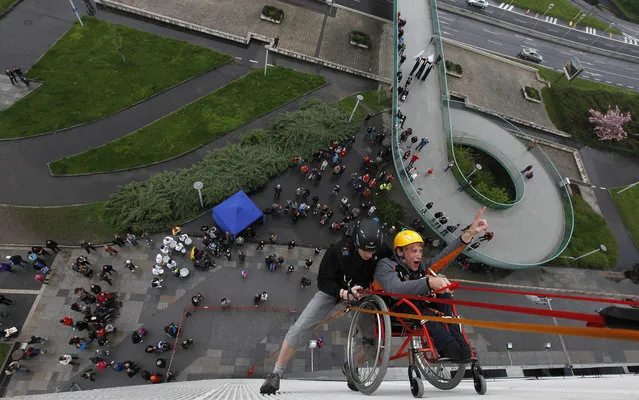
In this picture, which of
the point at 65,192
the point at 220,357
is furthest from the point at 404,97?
the point at 65,192

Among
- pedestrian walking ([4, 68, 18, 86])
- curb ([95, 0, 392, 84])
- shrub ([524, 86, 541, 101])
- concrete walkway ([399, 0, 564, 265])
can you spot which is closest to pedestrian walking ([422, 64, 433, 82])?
concrete walkway ([399, 0, 564, 265])

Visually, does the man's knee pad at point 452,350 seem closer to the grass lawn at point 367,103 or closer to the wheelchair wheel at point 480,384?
the wheelchair wheel at point 480,384

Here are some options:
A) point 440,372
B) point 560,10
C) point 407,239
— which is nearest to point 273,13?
point 407,239

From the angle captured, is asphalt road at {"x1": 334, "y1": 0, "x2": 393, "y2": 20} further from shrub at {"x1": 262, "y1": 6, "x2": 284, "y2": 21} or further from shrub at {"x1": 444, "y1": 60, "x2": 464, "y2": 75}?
shrub at {"x1": 444, "y1": 60, "x2": 464, "y2": 75}

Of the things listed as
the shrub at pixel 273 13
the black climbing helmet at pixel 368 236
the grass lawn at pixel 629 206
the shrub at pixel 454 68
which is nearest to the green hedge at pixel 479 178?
the shrub at pixel 454 68

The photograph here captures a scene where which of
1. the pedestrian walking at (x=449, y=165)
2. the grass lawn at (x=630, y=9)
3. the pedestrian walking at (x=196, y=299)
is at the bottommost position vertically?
the pedestrian walking at (x=196, y=299)

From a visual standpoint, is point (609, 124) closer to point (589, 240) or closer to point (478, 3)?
point (589, 240)
